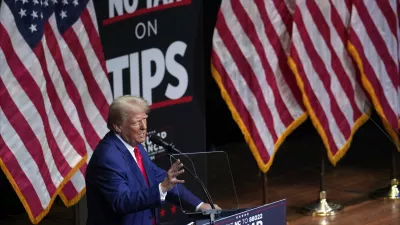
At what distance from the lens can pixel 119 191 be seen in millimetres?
4344

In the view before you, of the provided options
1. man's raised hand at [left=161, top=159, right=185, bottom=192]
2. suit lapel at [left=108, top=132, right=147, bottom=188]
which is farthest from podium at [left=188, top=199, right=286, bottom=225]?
suit lapel at [left=108, top=132, right=147, bottom=188]

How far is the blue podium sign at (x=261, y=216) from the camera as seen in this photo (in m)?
4.21

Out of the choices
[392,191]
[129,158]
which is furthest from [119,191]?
[392,191]

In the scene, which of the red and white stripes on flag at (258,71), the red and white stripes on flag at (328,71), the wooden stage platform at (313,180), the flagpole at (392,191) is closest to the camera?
the red and white stripes on flag at (258,71)

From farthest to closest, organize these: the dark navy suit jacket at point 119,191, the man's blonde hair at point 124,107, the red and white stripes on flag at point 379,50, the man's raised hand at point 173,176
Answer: the red and white stripes on flag at point 379,50 < the man's blonde hair at point 124,107 < the dark navy suit jacket at point 119,191 < the man's raised hand at point 173,176

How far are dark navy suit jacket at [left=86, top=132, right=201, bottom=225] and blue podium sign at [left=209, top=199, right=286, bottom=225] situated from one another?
34 cm

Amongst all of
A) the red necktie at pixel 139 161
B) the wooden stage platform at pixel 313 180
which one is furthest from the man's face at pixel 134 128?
the wooden stage platform at pixel 313 180

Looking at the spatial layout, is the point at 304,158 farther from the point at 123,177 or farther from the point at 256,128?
the point at 123,177

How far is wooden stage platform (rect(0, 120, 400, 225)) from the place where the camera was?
752 cm

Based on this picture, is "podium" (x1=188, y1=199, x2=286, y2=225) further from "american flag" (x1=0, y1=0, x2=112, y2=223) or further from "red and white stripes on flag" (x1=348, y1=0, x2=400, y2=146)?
"red and white stripes on flag" (x1=348, y1=0, x2=400, y2=146)

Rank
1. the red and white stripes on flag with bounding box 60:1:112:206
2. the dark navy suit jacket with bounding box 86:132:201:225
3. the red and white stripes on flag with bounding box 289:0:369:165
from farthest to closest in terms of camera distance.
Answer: the red and white stripes on flag with bounding box 289:0:369:165
the red and white stripes on flag with bounding box 60:1:112:206
the dark navy suit jacket with bounding box 86:132:201:225

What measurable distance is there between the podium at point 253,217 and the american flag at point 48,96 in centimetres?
181

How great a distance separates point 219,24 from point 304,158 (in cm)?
311

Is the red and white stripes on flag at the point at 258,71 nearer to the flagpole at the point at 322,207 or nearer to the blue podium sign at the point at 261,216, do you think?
the flagpole at the point at 322,207
